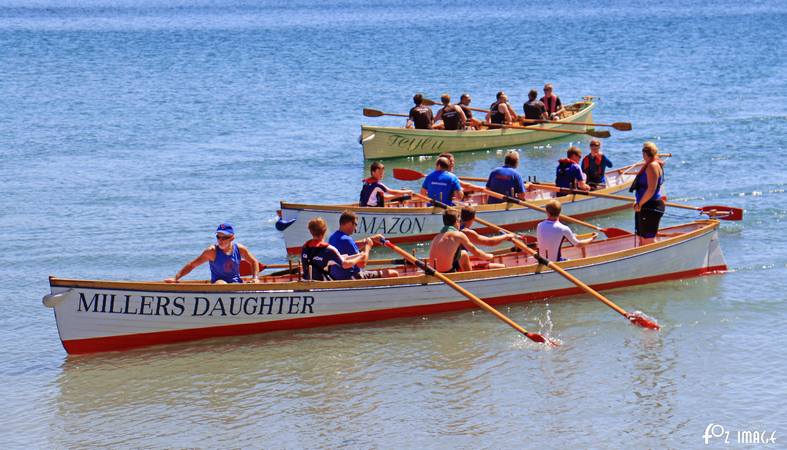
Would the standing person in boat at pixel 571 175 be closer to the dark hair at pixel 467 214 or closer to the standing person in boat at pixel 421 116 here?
the dark hair at pixel 467 214

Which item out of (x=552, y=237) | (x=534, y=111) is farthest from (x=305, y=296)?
(x=534, y=111)

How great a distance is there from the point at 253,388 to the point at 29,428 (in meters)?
2.78

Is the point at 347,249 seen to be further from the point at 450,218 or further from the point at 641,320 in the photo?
the point at 641,320

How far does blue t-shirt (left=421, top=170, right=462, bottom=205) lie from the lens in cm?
1981

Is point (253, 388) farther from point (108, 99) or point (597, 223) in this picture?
point (108, 99)

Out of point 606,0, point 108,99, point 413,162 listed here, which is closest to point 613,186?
point 413,162

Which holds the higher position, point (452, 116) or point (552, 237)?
point (452, 116)

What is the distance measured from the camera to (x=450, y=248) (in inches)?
639

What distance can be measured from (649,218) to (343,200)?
9238mm

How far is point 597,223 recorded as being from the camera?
22812 mm

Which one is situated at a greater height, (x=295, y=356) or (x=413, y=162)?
(x=413, y=162)

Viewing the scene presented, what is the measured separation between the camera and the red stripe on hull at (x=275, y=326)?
1511cm

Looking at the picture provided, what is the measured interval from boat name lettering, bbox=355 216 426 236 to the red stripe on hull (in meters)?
3.95

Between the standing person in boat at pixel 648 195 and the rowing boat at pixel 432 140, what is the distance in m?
11.2
